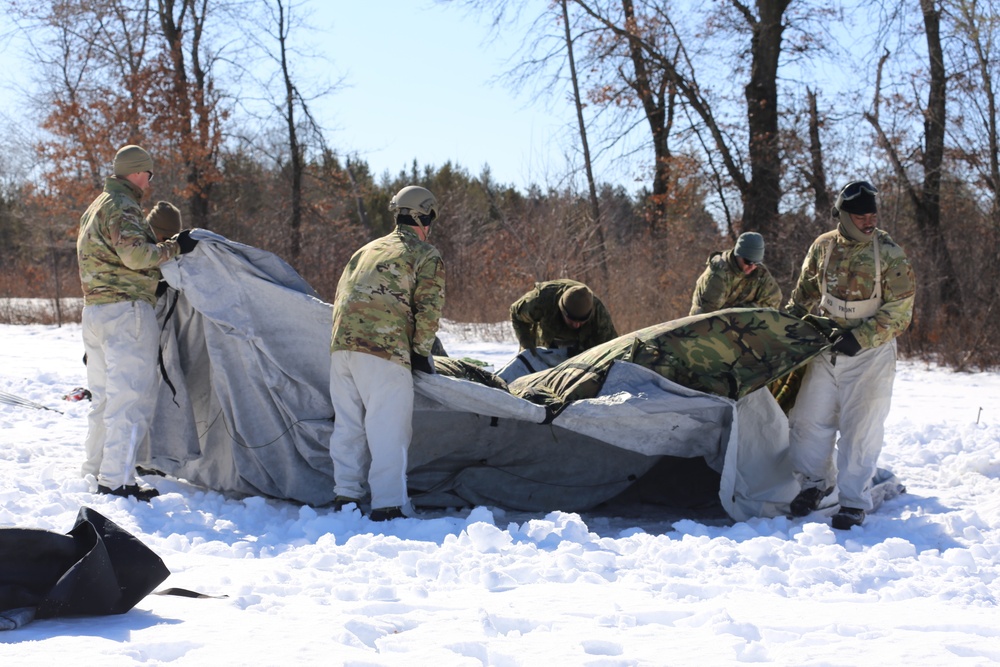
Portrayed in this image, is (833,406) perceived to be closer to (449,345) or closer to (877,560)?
(877,560)

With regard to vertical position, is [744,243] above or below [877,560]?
above

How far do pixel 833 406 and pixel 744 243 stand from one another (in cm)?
181

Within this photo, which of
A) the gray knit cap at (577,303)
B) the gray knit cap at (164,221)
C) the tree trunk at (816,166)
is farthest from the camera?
the tree trunk at (816,166)

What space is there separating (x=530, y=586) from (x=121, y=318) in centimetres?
284

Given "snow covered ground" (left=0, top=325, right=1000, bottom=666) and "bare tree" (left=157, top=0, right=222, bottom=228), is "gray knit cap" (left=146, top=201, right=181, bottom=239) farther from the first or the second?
"bare tree" (left=157, top=0, right=222, bottom=228)

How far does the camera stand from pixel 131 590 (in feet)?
10.4

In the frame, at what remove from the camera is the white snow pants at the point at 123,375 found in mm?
5258

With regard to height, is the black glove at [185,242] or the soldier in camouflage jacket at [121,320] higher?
the black glove at [185,242]

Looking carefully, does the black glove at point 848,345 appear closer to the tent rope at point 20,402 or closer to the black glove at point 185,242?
the black glove at point 185,242

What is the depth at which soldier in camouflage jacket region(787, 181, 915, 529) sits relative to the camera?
5.34 metres

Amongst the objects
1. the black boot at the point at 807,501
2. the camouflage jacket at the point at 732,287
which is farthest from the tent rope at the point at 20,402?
the black boot at the point at 807,501

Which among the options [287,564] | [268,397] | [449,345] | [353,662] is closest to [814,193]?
[449,345]

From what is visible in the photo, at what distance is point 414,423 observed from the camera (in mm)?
5848

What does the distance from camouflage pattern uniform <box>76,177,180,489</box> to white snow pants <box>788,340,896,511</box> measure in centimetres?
362
